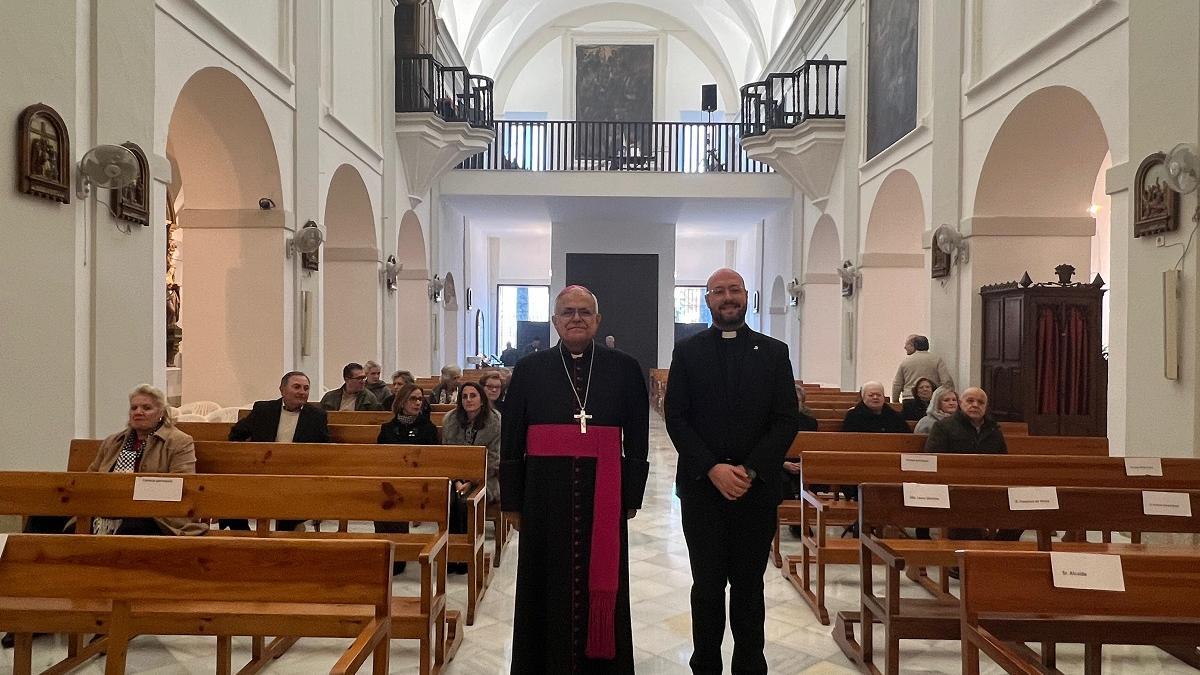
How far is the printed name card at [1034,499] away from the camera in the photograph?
3.94 meters

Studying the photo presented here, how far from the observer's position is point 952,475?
498cm

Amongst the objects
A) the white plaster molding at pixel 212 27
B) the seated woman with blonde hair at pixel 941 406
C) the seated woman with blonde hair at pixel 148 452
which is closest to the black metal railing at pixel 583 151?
the white plaster molding at pixel 212 27

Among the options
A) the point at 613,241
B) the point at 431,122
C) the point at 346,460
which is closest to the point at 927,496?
the point at 346,460

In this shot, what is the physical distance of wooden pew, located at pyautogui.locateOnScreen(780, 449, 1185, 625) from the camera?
4.88 meters

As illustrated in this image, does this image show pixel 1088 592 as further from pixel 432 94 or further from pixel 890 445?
pixel 432 94

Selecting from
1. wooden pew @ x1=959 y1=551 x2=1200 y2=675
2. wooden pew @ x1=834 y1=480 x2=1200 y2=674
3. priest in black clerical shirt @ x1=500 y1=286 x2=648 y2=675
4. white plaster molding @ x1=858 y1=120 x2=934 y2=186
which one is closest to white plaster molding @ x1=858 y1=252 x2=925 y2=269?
white plaster molding @ x1=858 y1=120 x2=934 y2=186

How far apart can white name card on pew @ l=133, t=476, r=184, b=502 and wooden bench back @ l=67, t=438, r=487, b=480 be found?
3.24 ft

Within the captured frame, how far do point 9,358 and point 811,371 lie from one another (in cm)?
1312

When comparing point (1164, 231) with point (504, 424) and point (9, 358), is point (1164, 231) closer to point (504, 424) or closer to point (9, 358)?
point (504, 424)

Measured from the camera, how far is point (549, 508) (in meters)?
3.49

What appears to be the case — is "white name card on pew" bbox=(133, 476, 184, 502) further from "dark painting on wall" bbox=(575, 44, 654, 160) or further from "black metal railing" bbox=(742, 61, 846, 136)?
"dark painting on wall" bbox=(575, 44, 654, 160)

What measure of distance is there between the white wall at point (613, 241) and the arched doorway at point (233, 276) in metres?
12.2

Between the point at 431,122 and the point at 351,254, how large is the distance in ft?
7.87

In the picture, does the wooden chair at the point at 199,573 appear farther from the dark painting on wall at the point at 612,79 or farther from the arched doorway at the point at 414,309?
the dark painting on wall at the point at 612,79
